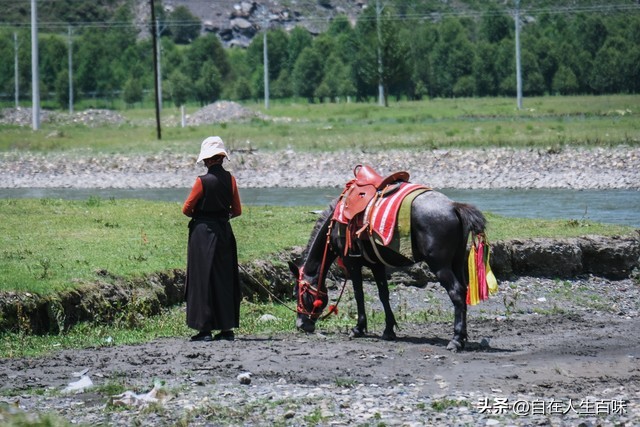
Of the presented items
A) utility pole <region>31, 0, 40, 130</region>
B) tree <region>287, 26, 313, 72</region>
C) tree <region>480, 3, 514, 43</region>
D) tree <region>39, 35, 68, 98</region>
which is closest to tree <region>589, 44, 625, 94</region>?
tree <region>480, 3, 514, 43</region>

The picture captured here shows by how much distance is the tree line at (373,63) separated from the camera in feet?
353

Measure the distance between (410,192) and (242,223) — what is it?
8.44 m

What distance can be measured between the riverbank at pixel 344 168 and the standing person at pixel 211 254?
26607 millimetres

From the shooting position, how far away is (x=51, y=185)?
43.9 m

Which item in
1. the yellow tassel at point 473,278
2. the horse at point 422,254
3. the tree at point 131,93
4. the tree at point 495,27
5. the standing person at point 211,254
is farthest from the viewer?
the tree at point 495,27

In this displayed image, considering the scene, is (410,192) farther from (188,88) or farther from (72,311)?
(188,88)

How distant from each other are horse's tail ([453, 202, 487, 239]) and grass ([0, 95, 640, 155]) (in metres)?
33.5

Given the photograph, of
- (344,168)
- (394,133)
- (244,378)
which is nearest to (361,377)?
(244,378)

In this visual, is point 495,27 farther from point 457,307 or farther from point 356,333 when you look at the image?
point 457,307

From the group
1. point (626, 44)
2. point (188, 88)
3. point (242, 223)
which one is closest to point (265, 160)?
point (242, 223)

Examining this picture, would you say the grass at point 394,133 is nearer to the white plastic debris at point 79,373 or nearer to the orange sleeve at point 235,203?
the orange sleeve at point 235,203

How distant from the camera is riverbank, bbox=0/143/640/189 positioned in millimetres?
40331

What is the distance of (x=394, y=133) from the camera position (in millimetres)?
54375

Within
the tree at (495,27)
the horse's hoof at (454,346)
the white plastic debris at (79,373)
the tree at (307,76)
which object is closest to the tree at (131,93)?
the tree at (307,76)
